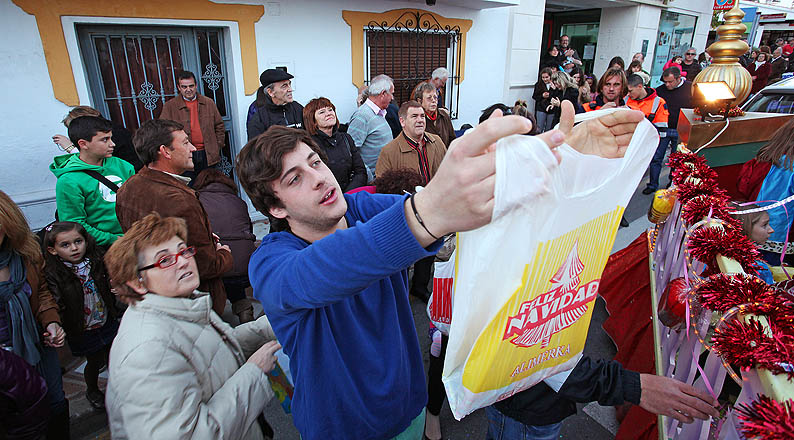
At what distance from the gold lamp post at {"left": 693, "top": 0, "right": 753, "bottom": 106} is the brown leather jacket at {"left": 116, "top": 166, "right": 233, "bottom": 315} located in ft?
11.0

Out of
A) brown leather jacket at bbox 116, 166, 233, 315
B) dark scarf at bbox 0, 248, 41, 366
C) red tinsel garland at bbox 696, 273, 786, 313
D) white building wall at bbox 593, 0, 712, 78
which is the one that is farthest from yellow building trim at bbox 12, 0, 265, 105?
white building wall at bbox 593, 0, 712, 78

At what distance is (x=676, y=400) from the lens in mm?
1353

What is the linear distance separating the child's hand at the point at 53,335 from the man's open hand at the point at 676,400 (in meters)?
2.80

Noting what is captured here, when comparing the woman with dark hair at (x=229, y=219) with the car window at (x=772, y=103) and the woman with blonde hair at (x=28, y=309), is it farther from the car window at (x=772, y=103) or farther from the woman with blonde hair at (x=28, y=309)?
the car window at (x=772, y=103)

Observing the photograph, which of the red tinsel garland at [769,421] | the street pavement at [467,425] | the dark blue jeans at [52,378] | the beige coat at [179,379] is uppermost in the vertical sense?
the red tinsel garland at [769,421]

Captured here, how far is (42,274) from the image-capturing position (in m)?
2.39

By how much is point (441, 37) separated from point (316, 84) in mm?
2718

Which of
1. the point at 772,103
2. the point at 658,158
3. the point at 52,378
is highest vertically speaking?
the point at 772,103

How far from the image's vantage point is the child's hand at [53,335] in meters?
2.31

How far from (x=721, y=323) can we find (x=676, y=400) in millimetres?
289

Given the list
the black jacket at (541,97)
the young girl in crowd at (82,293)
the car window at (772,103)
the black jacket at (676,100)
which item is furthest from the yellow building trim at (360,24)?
the car window at (772,103)

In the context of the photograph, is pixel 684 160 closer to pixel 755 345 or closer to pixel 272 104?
pixel 755 345

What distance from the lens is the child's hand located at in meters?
2.31

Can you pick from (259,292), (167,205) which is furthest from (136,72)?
(259,292)
